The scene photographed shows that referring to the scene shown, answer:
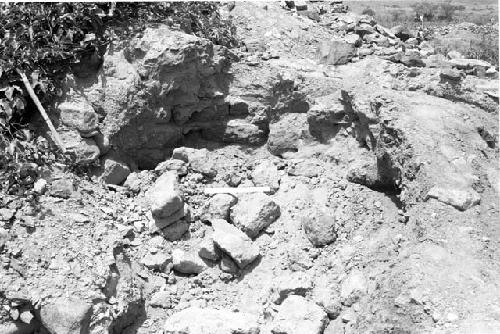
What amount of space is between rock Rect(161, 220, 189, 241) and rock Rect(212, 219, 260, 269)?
0.42 m

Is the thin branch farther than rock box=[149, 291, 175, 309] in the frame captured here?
Yes

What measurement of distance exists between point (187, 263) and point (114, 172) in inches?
55.7

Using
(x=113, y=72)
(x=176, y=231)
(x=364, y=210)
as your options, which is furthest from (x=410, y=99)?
(x=113, y=72)

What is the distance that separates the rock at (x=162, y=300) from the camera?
4.89m

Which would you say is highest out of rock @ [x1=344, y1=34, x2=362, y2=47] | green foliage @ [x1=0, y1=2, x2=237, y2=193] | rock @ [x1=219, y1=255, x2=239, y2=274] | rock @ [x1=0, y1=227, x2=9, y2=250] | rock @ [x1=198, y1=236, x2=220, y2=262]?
green foliage @ [x1=0, y1=2, x2=237, y2=193]

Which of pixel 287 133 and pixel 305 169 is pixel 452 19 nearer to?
pixel 287 133

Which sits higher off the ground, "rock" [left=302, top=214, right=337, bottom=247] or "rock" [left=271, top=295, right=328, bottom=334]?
"rock" [left=302, top=214, right=337, bottom=247]

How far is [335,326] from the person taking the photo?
169 inches

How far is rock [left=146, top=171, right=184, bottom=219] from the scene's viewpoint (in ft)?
17.3

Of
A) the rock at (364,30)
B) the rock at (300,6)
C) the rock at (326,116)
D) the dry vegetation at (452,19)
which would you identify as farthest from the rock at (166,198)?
the dry vegetation at (452,19)

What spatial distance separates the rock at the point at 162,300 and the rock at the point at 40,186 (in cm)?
149

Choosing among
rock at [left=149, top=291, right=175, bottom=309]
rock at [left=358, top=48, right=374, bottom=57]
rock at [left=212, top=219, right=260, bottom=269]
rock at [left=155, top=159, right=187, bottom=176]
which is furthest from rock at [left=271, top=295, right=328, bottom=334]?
rock at [left=358, top=48, right=374, bottom=57]

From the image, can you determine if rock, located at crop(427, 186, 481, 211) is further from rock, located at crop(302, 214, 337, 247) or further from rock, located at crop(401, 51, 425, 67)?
rock, located at crop(401, 51, 425, 67)

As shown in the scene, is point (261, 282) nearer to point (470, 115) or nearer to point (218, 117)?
point (218, 117)
